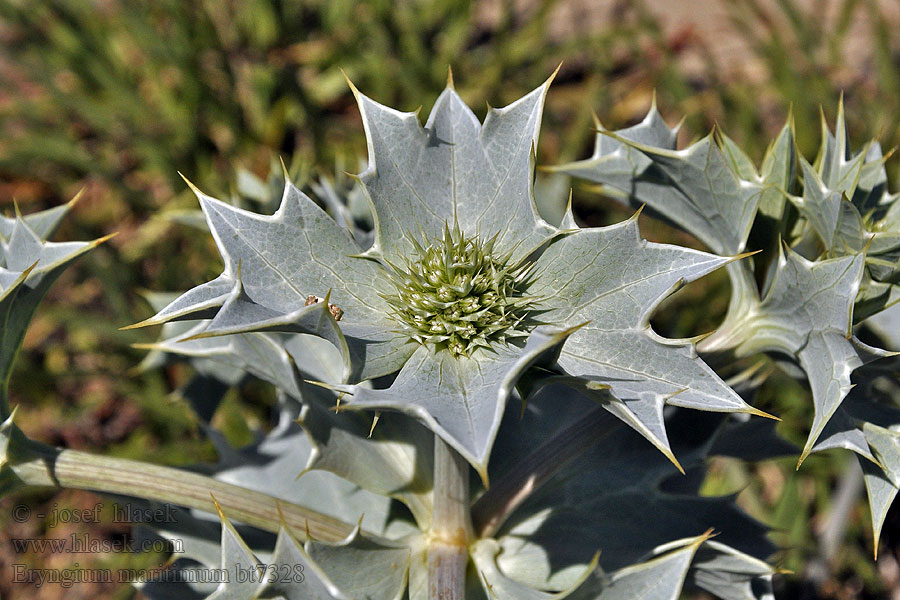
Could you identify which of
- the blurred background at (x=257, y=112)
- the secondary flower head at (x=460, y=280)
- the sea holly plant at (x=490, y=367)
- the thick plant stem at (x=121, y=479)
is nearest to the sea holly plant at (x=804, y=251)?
the sea holly plant at (x=490, y=367)

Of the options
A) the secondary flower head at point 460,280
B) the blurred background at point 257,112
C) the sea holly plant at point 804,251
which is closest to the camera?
the secondary flower head at point 460,280

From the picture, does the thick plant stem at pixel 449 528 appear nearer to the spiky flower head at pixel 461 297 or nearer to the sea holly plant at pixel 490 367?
the sea holly plant at pixel 490 367

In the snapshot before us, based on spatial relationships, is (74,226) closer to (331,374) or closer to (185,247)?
(185,247)

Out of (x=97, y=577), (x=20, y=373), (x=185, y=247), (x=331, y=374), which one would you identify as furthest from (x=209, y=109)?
(x=331, y=374)

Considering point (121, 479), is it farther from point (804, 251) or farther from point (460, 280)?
point (804, 251)

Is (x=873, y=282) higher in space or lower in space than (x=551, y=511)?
higher

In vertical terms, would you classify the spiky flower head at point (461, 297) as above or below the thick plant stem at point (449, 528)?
above

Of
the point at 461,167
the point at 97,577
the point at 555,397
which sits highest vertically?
the point at 461,167

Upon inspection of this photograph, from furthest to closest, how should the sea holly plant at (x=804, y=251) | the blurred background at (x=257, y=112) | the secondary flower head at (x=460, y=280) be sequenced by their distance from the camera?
the blurred background at (x=257, y=112) → the sea holly plant at (x=804, y=251) → the secondary flower head at (x=460, y=280)
